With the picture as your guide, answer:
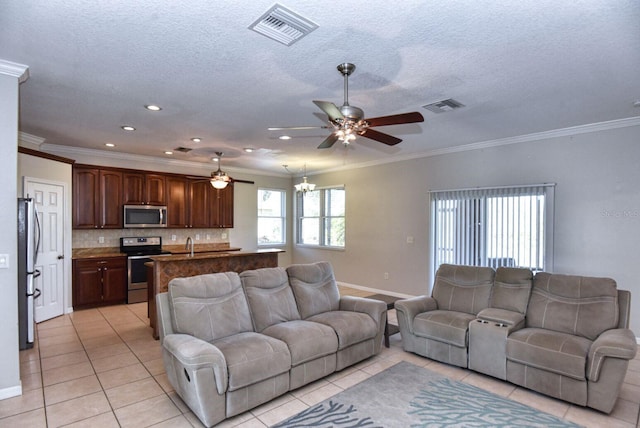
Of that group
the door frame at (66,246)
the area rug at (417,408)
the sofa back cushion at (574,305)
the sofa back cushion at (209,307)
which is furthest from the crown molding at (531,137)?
the door frame at (66,246)

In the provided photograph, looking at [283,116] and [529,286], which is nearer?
[529,286]

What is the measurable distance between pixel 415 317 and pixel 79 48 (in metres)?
4.02

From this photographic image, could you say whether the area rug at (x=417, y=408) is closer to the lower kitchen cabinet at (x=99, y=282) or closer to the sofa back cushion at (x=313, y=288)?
the sofa back cushion at (x=313, y=288)

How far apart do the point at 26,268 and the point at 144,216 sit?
2.89 m

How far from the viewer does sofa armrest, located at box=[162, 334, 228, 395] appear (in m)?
2.48

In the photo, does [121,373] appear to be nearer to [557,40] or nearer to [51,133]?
[51,133]

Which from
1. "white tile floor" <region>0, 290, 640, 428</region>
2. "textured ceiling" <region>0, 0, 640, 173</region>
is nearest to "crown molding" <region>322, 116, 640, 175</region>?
"textured ceiling" <region>0, 0, 640, 173</region>

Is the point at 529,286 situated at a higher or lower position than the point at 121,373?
higher

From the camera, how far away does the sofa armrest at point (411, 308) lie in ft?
13.1

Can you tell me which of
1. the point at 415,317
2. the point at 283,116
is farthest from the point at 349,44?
the point at 415,317

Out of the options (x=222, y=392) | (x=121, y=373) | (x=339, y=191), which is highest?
(x=339, y=191)

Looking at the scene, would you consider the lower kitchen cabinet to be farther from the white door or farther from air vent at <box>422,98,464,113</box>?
air vent at <box>422,98,464,113</box>

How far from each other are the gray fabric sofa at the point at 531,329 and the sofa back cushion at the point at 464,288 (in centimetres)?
1

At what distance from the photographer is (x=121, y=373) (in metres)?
3.48
